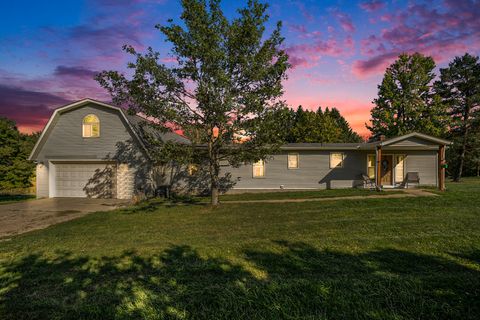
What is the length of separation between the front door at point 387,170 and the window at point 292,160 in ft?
21.6

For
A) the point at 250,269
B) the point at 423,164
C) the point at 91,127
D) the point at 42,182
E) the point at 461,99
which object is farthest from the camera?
the point at 461,99

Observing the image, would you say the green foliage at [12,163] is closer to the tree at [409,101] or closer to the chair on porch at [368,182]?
the chair on porch at [368,182]

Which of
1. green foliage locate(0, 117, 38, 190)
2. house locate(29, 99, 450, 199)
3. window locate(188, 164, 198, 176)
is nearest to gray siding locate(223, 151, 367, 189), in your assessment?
house locate(29, 99, 450, 199)

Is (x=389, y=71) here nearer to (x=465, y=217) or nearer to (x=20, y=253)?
(x=465, y=217)

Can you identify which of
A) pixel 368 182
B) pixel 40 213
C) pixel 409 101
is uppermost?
pixel 409 101

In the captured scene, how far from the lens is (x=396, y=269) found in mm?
4414

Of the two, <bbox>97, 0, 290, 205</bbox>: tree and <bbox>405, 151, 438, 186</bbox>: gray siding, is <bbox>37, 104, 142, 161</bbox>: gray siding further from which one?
<bbox>405, 151, 438, 186</bbox>: gray siding

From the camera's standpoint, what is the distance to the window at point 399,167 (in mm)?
18359

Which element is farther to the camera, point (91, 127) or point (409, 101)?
point (409, 101)

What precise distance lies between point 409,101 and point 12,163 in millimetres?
49412

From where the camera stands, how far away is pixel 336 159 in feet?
58.7

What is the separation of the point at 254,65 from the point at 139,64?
483cm

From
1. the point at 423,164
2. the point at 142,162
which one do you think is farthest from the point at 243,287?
the point at 423,164

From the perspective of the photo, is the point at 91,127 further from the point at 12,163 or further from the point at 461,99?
the point at 461,99
